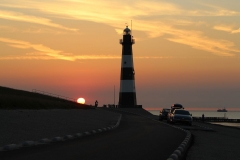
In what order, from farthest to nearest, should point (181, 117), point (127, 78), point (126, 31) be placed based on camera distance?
point (126, 31) → point (127, 78) → point (181, 117)

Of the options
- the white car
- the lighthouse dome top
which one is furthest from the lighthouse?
the white car

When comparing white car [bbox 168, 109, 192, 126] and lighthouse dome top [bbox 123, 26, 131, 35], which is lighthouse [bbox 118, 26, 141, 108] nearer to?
lighthouse dome top [bbox 123, 26, 131, 35]

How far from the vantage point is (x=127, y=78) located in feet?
286

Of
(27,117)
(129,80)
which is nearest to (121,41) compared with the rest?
(129,80)

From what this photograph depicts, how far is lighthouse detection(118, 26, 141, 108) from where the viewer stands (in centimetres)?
8738

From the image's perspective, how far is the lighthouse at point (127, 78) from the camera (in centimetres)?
8738

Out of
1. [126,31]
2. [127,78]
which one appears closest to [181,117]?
[127,78]

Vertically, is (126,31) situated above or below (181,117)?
above

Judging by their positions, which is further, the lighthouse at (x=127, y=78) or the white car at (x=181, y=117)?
the lighthouse at (x=127, y=78)

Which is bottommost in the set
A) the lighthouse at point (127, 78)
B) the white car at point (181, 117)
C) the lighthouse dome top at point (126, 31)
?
the white car at point (181, 117)

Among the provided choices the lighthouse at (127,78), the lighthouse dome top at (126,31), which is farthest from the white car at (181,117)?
the lighthouse dome top at (126,31)

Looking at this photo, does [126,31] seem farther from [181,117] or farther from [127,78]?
[181,117]

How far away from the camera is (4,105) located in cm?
3612

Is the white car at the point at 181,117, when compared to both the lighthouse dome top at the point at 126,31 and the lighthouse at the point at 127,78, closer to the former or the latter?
the lighthouse at the point at 127,78
